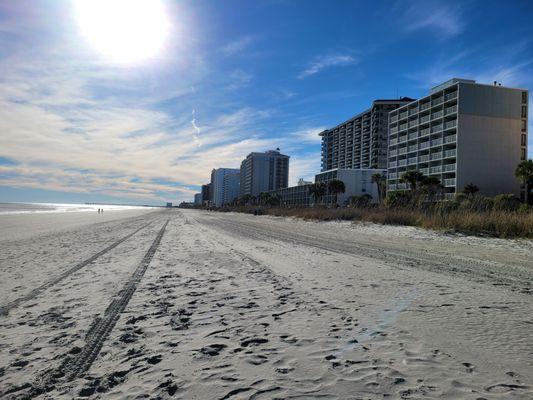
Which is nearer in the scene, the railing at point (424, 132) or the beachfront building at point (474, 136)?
the beachfront building at point (474, 136)

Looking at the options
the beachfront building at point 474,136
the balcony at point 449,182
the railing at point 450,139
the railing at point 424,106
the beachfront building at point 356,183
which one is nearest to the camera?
the balcony at point 449,182

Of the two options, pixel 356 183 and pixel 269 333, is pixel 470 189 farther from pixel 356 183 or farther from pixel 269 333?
pixel 269 333

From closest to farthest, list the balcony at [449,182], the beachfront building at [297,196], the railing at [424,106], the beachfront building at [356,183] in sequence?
the balcony at [449,182], the railing at [424,106], the beachfront building at [356,183], the beachfront building at [297,196]

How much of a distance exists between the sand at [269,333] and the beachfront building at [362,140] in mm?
127863

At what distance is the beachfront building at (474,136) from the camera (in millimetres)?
72312

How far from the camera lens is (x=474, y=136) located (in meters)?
73.0

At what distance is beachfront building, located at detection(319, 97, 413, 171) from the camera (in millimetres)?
126812

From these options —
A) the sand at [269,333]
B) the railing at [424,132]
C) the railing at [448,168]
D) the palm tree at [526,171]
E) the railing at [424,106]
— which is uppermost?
the railing at [424,106]

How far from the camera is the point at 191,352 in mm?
3404

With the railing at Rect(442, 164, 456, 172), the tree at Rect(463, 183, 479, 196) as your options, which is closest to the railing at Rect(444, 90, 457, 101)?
the railing at Rect(442, 164, 456, 172)

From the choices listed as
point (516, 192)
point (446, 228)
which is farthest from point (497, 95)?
point (446, 228)

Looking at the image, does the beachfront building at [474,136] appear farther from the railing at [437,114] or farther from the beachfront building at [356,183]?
the beachfront building at [356,183]

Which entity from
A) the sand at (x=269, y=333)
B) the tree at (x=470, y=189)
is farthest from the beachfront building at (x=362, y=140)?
the sand at (x=269, y=333)

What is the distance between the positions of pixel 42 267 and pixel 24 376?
602cm
